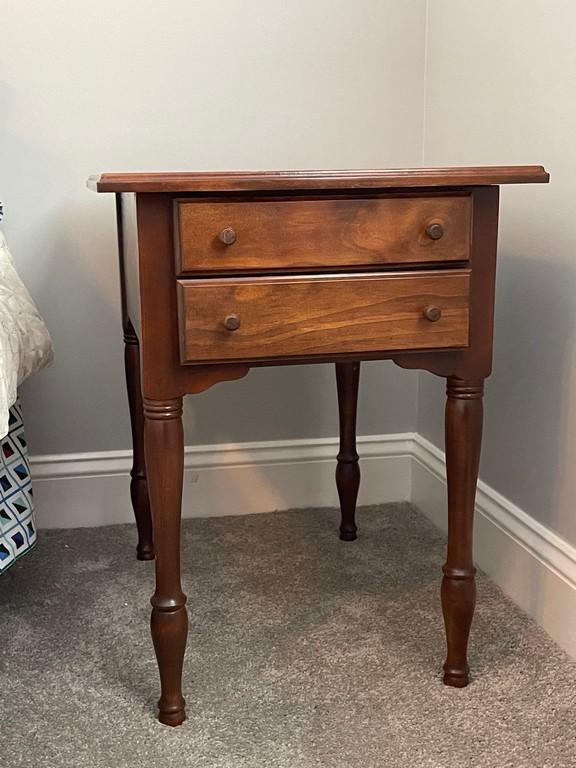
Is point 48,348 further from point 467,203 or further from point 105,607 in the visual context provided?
point 467,203

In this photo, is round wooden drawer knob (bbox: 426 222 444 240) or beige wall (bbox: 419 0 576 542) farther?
beige wall (bbox: 419 0 576 542)

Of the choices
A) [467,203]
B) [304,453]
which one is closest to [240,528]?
[304,453]

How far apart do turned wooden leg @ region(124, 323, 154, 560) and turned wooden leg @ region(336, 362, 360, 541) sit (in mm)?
382

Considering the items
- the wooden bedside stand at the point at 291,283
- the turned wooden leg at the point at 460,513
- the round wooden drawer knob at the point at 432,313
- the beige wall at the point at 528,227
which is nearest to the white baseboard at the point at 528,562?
the beige wall at the point at 528,227

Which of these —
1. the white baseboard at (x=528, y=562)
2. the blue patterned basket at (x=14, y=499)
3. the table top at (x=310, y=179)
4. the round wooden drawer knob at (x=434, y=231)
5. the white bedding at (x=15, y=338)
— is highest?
the table top at (x=310, y=179)

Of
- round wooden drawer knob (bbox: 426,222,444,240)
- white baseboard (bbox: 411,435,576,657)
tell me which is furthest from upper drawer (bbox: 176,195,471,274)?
white baseboard (bbox: 411,435,576,657)

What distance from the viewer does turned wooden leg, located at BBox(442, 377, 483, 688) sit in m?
1.20

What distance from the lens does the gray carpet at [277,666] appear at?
111cm

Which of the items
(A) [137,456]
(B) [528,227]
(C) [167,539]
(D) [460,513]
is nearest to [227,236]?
(C) [167,539]

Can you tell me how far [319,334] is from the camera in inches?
43.8

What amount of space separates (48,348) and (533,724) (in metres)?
0.94

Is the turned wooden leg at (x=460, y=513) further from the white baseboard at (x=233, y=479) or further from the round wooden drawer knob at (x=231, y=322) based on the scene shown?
the white baseboard at (x=233, y=479)

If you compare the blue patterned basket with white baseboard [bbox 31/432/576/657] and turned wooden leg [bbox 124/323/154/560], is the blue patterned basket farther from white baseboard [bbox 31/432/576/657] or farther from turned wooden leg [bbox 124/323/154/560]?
white baseboard [bbox 31/432/576/657]

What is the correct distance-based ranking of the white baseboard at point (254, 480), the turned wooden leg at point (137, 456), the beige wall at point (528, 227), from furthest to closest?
the white baseboard at point (254, 480), the turned wooden leg at point (137, 456), the beige wall at point (528, 227)
